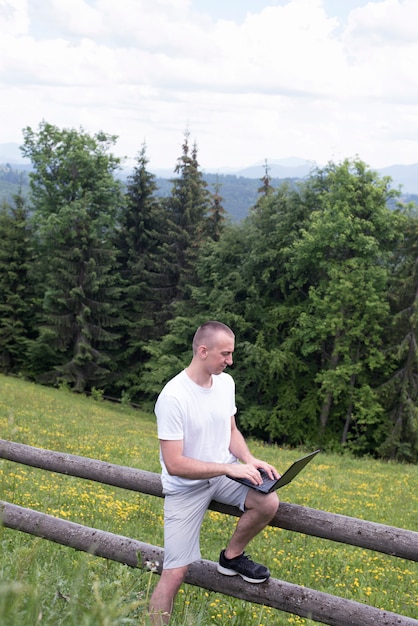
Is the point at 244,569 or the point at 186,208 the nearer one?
the point at 244,569

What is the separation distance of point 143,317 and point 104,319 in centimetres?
279

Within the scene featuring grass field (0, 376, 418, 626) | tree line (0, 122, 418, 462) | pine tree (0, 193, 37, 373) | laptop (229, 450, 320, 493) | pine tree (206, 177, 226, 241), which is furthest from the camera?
pine tree (0, 193, 37, 373)

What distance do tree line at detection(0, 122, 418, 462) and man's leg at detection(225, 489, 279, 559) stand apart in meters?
27.1

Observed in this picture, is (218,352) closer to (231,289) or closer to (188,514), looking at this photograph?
(188,514)

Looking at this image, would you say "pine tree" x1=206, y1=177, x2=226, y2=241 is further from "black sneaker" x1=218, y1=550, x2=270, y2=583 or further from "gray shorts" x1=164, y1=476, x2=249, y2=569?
"black sneaker" x1=218, y1=550, x2=270, y2=583

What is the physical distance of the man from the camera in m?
4.67

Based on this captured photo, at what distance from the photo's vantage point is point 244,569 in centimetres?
485

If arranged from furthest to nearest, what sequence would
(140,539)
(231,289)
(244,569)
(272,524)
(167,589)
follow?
1. (231,289)
2. (140,539)
3. (272,524)
4. (244,569)
5. (167,589)

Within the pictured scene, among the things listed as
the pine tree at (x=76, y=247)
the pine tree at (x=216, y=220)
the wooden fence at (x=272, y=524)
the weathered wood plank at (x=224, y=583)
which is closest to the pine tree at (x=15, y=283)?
the pine tree at (x=76, y=247)

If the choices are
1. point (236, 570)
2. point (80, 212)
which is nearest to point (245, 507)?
point (236, 570)

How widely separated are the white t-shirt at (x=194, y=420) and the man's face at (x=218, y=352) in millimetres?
193

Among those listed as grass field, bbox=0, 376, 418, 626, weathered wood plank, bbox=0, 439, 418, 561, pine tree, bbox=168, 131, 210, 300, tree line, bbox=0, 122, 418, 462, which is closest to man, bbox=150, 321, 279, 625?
weathered wood plank, bbox=0, 439, 418, 561

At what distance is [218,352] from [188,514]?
125 centimetres

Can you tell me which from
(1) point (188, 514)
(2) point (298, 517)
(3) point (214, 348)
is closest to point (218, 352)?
(3) point (214, 348)
